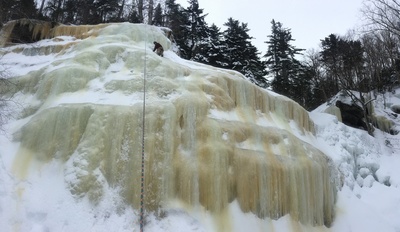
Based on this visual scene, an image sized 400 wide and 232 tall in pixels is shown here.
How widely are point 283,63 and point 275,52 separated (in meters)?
1.70

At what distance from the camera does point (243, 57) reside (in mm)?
19375

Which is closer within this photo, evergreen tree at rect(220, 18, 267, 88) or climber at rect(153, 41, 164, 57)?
climber at rect(153, 41, 164, 57)

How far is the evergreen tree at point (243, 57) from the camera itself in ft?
62.4

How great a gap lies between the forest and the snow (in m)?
4.82

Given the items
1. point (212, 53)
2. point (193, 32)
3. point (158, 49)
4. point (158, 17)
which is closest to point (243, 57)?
point (212, 53)

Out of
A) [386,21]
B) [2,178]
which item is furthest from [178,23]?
[2,178]

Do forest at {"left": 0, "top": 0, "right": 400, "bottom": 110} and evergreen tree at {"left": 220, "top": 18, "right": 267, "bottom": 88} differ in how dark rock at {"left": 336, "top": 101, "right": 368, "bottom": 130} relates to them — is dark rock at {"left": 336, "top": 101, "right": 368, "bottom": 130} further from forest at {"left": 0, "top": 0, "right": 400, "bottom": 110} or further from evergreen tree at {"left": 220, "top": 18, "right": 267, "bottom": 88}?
evergreen tree at {"left": 220, "top": 18, "right": 267, "bottom": 88}

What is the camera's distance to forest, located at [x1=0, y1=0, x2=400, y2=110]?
56.5 ft

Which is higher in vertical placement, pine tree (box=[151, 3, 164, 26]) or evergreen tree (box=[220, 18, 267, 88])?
pine tree (box=[151, 3, 164, 26])

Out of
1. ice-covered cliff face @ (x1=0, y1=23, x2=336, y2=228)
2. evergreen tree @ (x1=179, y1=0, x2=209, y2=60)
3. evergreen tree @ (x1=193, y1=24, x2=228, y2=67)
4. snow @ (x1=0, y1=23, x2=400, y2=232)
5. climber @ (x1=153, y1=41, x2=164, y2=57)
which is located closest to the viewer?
snow @ (x1=0, y1=23, x2=400, y2=232)

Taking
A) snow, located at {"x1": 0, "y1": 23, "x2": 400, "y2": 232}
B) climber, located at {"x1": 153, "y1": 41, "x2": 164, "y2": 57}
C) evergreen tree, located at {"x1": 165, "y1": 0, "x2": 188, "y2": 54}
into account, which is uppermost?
evergreen tree, located at {"x1": 165, "y1": 0, "x2": 188, "y2": 54}

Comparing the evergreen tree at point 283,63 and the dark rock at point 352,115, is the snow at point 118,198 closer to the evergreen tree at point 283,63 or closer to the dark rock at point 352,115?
the dark rock at point 352,115

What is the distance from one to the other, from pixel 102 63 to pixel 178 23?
42.5ft

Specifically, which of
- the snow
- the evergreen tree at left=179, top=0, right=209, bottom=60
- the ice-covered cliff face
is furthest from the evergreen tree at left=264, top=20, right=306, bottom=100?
the ice-covered cliff face
